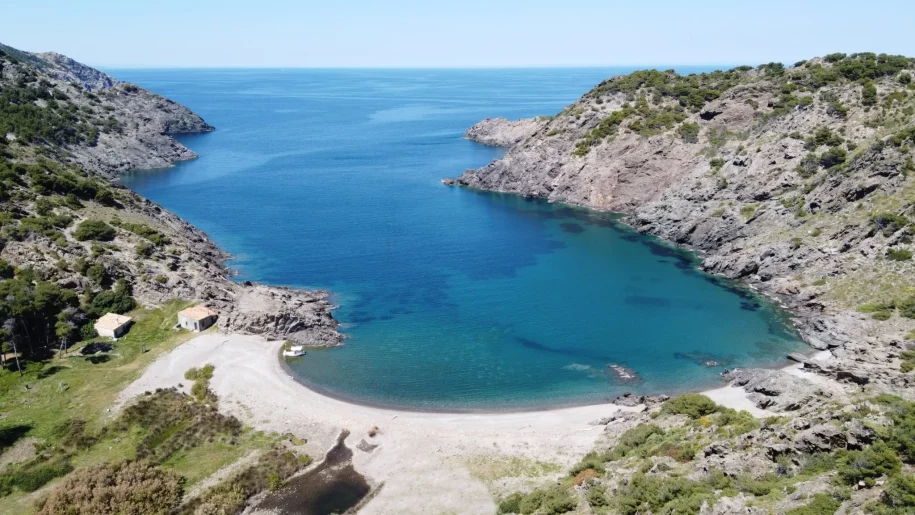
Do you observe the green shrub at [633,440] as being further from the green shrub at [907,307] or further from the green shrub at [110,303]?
the green shrub at [110,303]

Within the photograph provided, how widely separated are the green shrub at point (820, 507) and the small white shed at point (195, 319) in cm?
6795

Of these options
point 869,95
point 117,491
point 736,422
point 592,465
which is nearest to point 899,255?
point 869,95

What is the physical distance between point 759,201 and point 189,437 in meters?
99.2

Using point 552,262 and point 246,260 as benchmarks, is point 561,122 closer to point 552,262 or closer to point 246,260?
point 552,262

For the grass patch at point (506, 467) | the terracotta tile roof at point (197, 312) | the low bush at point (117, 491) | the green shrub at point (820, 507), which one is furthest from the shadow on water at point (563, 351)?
the green shrub at point (820, 507)

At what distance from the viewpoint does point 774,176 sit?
365 feet

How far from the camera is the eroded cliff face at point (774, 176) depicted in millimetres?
82688

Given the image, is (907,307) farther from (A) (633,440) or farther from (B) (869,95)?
(B) (869,95)

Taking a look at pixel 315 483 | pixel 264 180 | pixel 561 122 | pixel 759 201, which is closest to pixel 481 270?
pixel 759 201

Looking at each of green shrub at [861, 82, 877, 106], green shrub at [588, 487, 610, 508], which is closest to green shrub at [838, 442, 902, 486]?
green shrub at [588, 487, 610, 508]

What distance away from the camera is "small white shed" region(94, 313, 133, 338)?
73750mm

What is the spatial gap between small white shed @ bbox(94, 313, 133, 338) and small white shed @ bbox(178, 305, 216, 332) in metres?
6.21

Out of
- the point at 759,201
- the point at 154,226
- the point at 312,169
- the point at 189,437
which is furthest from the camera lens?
the point at 312,169

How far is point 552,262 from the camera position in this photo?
10988 cm
